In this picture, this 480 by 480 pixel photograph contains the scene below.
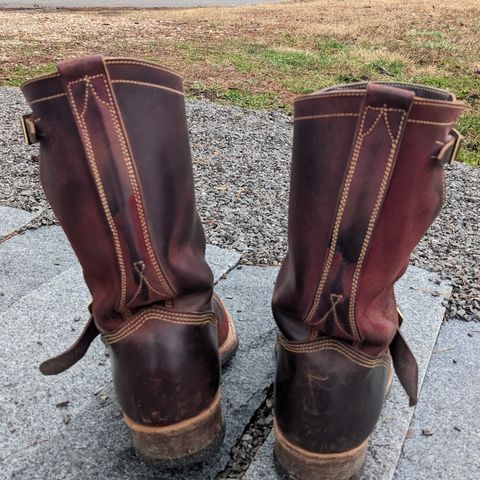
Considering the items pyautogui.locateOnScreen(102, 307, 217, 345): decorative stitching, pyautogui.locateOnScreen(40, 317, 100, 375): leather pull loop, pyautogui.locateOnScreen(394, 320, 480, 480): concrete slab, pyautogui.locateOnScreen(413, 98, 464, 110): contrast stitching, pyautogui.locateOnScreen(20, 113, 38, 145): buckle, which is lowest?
pyautogui.locateOnScreen(394, 320, 480, 480): concrete slab

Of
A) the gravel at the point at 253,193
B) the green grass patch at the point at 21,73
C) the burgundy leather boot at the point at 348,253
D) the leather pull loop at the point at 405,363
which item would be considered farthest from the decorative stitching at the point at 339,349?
the green grass patch at the point at 21,73

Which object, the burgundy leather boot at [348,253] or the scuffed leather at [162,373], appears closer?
the burgundy leather boot at [348,253]

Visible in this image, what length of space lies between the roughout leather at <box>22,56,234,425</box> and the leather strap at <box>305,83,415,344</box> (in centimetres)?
31

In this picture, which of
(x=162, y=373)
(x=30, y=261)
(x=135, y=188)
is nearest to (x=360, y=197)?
(x=135, y=188)

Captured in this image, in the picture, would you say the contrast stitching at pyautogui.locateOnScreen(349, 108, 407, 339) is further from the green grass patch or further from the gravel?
the green grass patch

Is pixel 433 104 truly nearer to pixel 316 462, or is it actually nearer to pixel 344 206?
pixel 344 206

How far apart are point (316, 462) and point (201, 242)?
60cm

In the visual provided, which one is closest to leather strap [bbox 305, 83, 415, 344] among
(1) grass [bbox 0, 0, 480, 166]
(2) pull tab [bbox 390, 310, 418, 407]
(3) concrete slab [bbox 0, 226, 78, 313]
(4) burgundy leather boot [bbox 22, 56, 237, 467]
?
(2) pull tab [bbox 390, 310, 418, 407]

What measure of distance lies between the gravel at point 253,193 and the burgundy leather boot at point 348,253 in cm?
100

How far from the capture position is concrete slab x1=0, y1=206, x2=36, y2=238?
272 cm

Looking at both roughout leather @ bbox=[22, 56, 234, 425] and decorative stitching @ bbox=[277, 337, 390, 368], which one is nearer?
roughout leather @ bbox=[22, 56, 234, 425]

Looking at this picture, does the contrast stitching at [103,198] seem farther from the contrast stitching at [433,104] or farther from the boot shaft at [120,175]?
the contrast stitching at [433,104]

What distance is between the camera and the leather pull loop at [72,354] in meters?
1.50

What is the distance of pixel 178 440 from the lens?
1.39 meters
